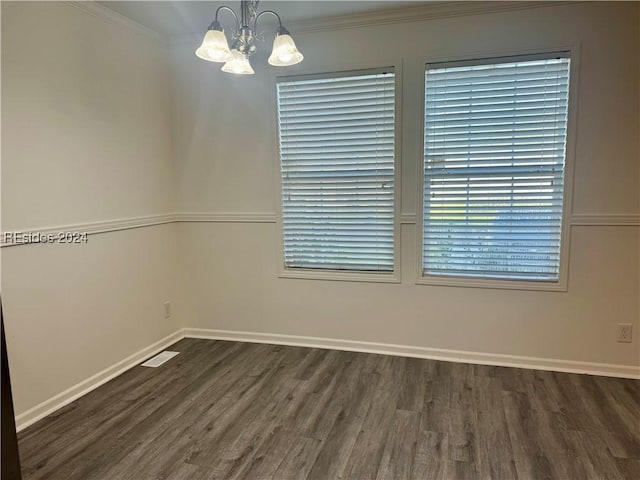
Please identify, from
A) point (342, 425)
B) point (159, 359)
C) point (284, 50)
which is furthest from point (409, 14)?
point (159, 359)

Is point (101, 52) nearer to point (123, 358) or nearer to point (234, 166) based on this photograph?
point (234, 166)

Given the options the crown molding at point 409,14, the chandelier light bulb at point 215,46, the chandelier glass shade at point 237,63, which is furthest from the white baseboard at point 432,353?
the crown molding at point 409,14

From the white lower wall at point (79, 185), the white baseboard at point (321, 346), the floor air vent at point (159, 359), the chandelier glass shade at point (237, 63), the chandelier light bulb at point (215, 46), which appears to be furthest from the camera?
the floor air vent at point (159, 359)

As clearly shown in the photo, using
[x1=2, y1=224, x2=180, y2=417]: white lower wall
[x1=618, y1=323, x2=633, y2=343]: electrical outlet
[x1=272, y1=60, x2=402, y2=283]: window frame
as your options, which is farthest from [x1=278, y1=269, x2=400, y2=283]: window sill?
[x1=618, y1=323, x2=633, y2=343]: electrical outlet

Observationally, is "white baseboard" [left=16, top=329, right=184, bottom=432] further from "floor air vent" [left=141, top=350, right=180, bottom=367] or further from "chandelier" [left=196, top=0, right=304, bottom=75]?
"chandelier" [left=196, top=0, right=304, bottom=75]

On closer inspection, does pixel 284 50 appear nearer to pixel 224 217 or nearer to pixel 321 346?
pixel 224 217

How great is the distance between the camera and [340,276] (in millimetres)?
3332

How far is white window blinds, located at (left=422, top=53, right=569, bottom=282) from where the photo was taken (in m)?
2.81

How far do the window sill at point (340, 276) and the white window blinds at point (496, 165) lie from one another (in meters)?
0.43

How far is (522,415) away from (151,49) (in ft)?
12.1

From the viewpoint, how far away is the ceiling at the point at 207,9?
2770 millimetres

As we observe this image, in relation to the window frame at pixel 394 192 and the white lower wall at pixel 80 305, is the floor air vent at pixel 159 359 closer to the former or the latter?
the white lower wall at pixel 80 305

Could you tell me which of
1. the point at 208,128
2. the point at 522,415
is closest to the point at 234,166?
the point at 208,128

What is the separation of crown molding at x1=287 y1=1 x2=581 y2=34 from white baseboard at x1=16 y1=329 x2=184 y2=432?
9.01 ft
